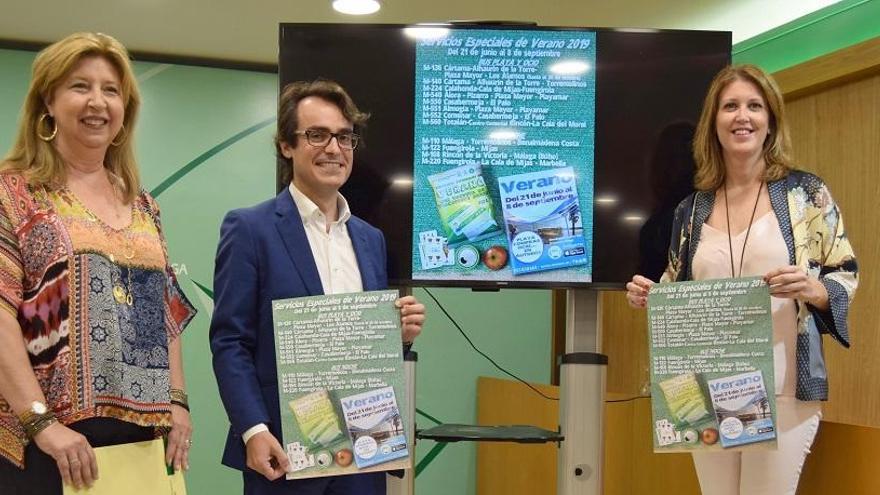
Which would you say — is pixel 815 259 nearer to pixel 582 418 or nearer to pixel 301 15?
pixel 582 418

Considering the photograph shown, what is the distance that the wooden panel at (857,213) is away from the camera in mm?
3689

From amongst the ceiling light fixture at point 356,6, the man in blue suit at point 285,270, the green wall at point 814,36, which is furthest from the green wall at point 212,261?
the man in blue suit at point 285,270

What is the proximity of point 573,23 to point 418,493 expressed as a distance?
259 centimetres

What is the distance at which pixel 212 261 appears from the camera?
17.1 feet

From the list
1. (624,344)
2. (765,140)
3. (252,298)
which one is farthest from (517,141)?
(624,344)

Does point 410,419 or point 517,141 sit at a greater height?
point 517,141

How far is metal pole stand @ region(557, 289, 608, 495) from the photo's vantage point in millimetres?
3078

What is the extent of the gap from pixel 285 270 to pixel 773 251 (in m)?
1.24

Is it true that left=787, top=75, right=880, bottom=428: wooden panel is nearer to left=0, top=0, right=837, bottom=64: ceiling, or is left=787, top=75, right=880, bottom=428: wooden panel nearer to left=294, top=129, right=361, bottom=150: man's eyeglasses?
left=0, top=0, right=837, bottom=64: ceiling

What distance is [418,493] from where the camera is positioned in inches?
207

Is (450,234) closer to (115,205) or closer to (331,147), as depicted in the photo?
(331,147)

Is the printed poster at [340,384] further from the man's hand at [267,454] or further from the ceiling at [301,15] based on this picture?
the ceiling at [301,15]

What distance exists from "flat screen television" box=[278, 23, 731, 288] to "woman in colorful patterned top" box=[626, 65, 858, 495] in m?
0.41

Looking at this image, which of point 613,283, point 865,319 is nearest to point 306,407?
point 613,283
